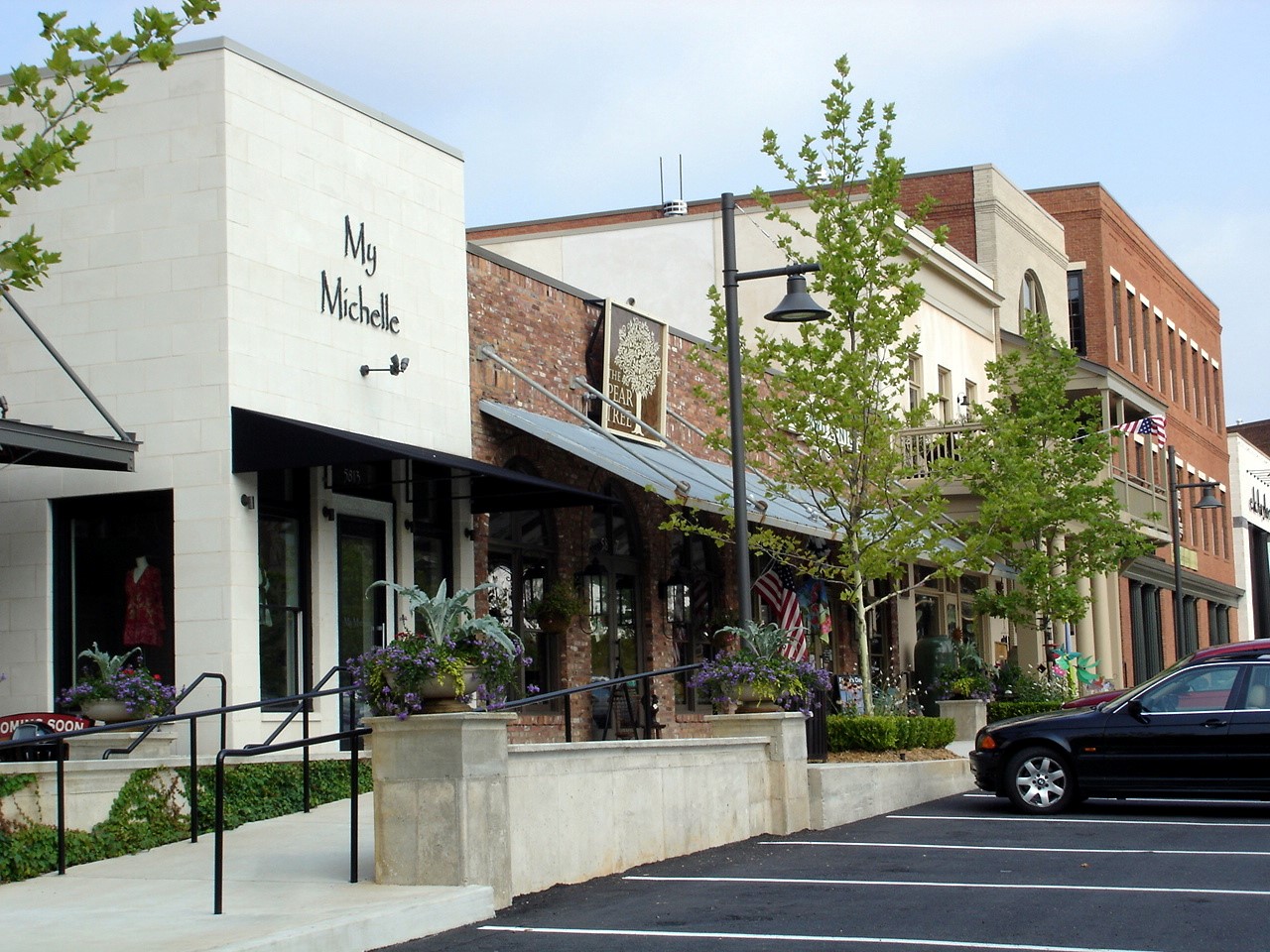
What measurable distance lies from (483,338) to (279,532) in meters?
4.24

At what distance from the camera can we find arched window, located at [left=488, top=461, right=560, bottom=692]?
2053 cm

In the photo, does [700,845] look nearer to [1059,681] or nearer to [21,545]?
[21,545]

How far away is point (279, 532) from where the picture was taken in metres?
17.0

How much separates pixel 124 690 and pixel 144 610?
158 cm

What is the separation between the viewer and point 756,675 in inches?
604

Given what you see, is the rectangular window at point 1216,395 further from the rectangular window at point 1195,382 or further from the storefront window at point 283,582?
the storefront window at point 283,582

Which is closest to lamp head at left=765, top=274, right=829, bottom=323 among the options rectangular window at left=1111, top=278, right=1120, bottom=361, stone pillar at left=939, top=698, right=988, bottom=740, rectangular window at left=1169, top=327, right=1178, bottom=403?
stone pillar at left=939, top=698, right=988, bottom=740

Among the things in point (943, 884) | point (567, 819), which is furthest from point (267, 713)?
point (943, 884)

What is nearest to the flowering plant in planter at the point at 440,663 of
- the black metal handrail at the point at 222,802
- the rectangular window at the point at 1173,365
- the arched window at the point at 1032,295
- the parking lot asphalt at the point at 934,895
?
the black metal handrail at the point at 222,802

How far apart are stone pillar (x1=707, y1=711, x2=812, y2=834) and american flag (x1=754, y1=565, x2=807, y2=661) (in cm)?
1158

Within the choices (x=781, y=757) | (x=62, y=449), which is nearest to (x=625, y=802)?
(x=781, y=757)

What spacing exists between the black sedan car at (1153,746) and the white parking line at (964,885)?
15.9ft

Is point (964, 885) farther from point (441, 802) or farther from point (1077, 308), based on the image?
point (1077, 308)

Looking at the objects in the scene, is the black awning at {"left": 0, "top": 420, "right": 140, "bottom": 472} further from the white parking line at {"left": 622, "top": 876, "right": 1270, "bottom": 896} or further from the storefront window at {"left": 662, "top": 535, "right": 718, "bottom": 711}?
the storefront window at {"left": 662, "top": 535, "right": 718, "bottom": 711}
